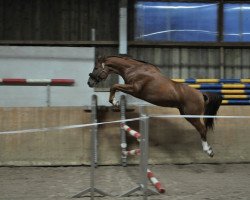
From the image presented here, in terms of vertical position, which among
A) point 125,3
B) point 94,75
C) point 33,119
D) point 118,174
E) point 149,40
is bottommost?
point 118,174

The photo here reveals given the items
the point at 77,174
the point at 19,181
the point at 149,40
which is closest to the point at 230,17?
the point at 149,40

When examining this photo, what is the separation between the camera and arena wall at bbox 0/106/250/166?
8.77 metres

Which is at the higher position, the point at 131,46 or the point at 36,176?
the point at 131,46

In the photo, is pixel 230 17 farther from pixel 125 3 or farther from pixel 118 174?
pixel 118 174

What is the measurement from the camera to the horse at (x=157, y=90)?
8555mm

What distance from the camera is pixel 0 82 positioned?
10695 millimetres

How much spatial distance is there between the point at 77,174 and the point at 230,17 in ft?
20.8

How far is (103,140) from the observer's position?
29.5ft

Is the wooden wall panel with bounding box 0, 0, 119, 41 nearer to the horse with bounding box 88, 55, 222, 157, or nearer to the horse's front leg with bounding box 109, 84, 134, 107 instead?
the horse with bounding box 88, 55, 222, 157

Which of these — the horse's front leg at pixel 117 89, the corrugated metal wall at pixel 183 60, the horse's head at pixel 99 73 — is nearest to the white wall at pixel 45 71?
the corrugated metal wall at pixel 183 60

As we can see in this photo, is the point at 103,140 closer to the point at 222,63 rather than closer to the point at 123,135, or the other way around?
the point at 123,135

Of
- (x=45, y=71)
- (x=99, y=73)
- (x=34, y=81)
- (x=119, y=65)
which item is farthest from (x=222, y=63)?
(x=34, y=81)

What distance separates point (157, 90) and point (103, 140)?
1.52 meters

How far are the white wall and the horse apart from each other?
216cm
